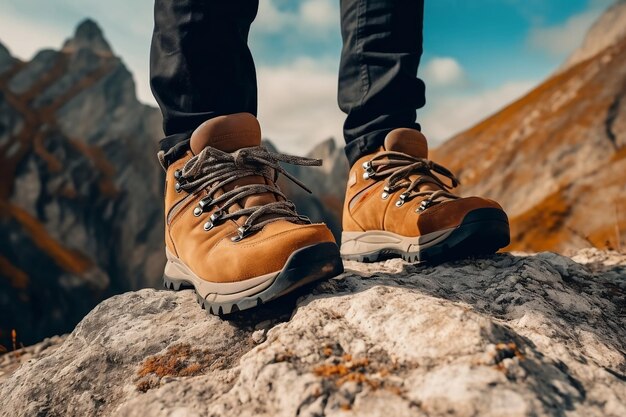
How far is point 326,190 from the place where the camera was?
69062 mm

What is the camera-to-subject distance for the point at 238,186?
2.29m

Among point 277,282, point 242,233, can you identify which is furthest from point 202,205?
point 277,282

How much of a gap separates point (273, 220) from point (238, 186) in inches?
12.1

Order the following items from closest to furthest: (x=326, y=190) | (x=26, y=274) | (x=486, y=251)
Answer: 1. (x=486, y=251)
2. (x=26, y=274)
3. (x=326, y=190)

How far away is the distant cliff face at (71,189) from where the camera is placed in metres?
29.2

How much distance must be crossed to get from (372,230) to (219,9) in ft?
5.30

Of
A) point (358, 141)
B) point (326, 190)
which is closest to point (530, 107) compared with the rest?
point (326, 190)

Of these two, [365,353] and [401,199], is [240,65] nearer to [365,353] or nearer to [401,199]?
[401,199]

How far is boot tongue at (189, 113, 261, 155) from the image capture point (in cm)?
229

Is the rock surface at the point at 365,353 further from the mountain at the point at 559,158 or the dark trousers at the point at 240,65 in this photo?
the mountain at the point at 559,158

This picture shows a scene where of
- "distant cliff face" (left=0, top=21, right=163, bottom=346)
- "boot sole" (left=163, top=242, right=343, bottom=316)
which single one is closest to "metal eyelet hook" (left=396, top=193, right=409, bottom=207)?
"boot sole" (left=163, top=242, right=343, bottom=316)

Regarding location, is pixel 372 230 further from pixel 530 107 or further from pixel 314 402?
pixel 530 107

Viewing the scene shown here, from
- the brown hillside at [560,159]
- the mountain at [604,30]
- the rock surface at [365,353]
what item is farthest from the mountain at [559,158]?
the mountain at [604,30]

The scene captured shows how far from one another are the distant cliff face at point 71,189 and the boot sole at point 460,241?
28.8m
